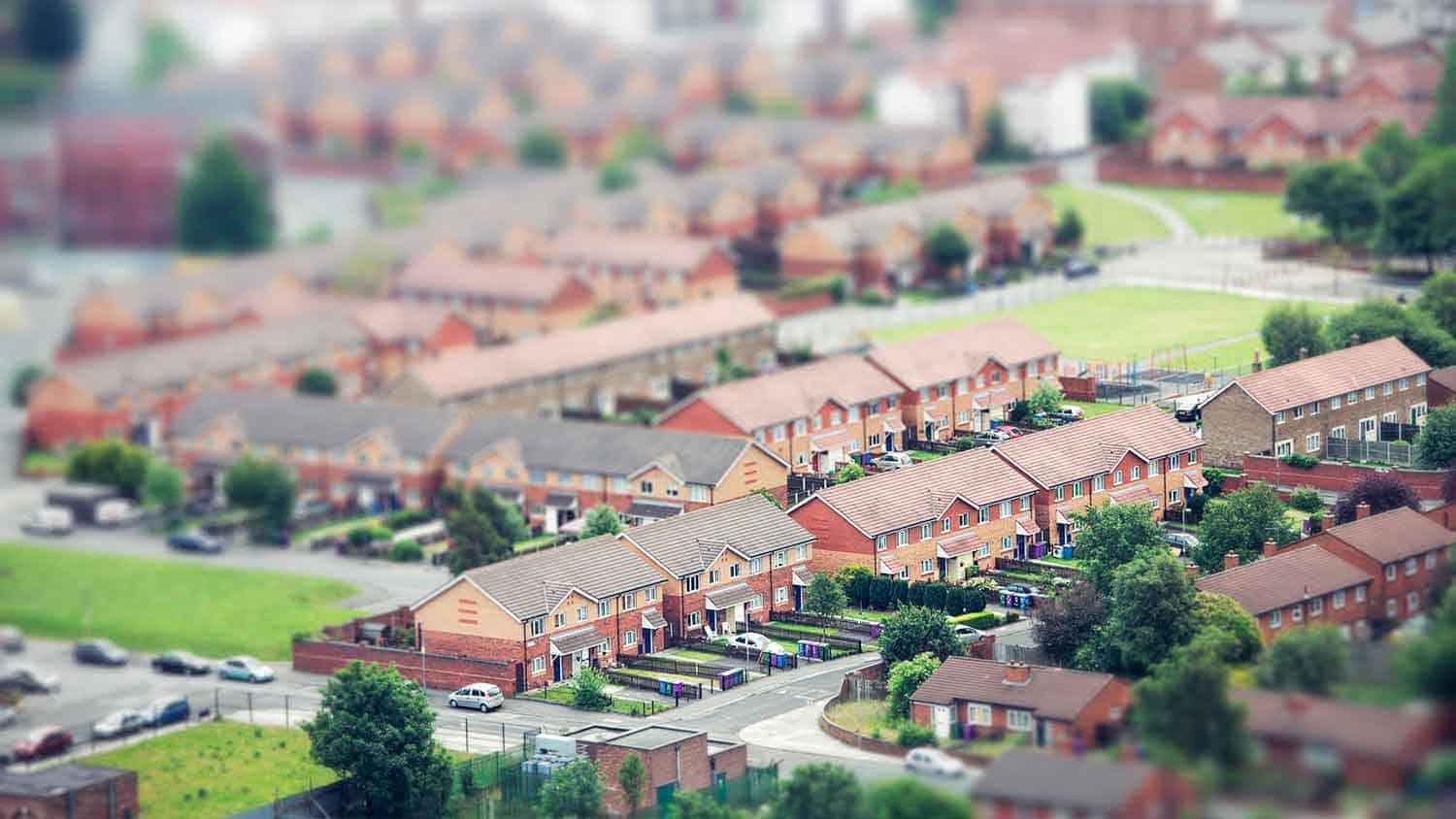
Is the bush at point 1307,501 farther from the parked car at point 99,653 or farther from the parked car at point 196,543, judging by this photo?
the parked car at point 196,543

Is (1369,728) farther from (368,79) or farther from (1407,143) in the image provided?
(368,79)

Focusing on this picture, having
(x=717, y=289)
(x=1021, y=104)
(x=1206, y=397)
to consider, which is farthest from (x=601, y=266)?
(x=1206, y=397)

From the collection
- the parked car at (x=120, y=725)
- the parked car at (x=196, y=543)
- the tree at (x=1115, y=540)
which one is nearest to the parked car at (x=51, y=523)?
the parked car at (x=196, y=543)

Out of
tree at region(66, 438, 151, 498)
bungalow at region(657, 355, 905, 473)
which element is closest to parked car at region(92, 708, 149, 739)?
bungalow at region(657, 355, 905, 473)

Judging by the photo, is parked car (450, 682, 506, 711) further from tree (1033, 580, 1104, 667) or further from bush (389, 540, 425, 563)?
bush (389, 540, 425, 563)

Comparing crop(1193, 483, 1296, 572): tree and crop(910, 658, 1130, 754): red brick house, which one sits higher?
crop(1193, 483, 1296, 572): tree

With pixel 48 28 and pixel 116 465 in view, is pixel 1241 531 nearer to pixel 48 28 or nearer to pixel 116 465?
pixel 116 465

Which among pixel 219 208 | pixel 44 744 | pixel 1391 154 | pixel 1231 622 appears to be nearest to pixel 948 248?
pixel 1391 154
